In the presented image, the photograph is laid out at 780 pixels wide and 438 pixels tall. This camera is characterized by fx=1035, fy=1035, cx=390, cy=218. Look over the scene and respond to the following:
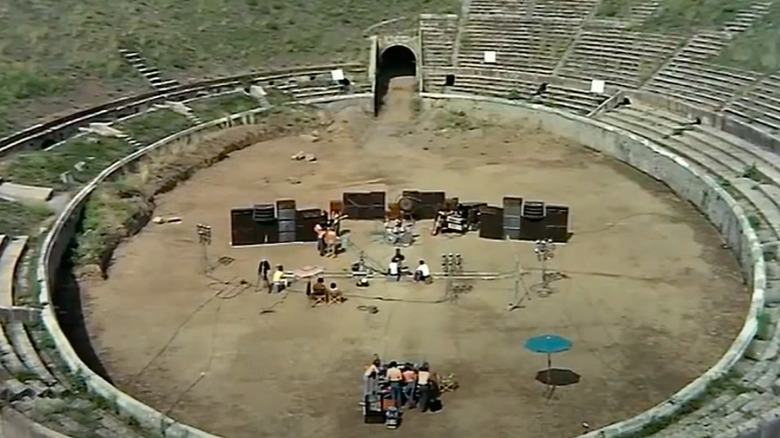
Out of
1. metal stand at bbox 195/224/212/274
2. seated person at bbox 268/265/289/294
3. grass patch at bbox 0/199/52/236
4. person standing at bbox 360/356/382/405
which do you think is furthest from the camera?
grass patch at bbox 0/199/52/236

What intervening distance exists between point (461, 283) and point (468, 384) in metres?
5.00

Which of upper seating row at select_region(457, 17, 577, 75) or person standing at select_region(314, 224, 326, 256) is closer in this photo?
person standing at select_region(314, 224, 326, 256)

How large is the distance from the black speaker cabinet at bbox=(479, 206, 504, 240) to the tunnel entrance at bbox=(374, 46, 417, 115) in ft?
45.1

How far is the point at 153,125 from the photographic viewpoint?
3628cm

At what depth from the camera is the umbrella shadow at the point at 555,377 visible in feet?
65.5

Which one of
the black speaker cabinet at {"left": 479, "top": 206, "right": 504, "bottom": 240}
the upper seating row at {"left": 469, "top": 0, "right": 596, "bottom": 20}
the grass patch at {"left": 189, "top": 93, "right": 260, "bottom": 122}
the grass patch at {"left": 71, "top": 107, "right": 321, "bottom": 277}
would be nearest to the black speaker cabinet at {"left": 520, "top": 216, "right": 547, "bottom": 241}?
the black speaker cabinet at {"left": 479, "top": 206, "right": 504, "bottom": 240}

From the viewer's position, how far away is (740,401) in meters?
17.3

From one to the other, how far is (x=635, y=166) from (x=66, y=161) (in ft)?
58.8

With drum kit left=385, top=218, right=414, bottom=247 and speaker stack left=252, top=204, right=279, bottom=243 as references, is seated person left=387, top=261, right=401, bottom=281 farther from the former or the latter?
speaker stack left=252, top=204, right=279, bottom=243

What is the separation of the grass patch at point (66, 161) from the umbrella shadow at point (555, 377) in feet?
53.8

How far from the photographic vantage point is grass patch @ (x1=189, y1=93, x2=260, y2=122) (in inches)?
1496

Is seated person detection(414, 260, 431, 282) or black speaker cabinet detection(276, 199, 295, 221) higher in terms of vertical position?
black speaker cabinet detection(276, 199, 295, 221)

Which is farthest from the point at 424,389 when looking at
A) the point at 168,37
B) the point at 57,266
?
the point at 168,37

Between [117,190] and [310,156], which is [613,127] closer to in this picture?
[310,156]
